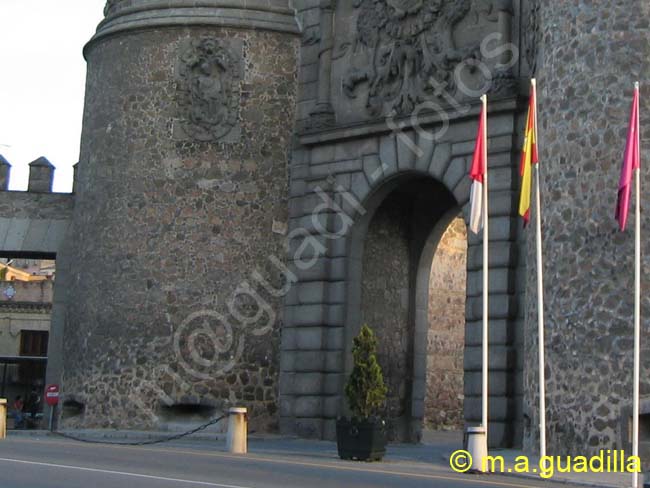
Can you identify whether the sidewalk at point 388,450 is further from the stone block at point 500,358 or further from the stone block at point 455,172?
the stone block at point 455,172

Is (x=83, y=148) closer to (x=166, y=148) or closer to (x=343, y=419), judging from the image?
(x=166, y=148)

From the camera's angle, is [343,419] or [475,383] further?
[475,383]

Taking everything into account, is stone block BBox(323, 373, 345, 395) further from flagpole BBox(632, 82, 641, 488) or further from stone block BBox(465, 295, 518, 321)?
flagpole BBox(632, 82, 641, 488)

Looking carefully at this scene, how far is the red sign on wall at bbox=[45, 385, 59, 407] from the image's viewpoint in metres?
26.3

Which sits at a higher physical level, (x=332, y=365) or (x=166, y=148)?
(x=166, y=148)

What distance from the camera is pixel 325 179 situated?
25219 mm

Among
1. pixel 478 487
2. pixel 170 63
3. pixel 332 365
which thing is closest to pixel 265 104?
pixel 170 63

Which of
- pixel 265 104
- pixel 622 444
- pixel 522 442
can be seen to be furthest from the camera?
pixel 265 104

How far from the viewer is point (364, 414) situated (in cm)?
1881

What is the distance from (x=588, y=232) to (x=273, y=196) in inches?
339

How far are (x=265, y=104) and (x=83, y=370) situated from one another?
6.25 meters

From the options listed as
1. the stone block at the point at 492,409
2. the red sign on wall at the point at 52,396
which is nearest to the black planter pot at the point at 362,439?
the stone block at the point at 492,409

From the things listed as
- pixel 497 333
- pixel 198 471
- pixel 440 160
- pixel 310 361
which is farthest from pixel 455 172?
pixel 198 471

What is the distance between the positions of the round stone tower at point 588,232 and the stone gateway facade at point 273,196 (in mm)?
2481
